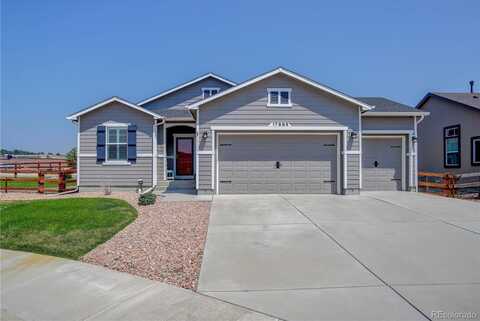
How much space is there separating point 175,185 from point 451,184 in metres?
11.3

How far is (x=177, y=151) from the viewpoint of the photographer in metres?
14.1

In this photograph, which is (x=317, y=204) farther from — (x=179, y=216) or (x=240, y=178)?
(x=179, y=216)

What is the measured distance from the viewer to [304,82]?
36.4 ft

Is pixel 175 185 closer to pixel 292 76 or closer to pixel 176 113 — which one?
pixel 176 113

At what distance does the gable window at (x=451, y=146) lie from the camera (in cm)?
1422

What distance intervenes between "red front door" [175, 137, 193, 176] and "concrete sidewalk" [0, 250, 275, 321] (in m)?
9.85

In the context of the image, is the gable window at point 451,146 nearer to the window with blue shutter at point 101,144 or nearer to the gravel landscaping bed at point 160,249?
the gravel landscaping bed at point 160,249

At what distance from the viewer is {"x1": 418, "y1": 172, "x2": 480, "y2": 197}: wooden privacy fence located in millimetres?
11500

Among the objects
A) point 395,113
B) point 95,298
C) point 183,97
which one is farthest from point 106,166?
point 395,113

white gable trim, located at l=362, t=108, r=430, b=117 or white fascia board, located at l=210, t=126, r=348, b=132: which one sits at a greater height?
white gable trim, located at l=362, t=108, r=430, b=117

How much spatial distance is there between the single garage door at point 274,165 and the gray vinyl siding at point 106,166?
143 inches

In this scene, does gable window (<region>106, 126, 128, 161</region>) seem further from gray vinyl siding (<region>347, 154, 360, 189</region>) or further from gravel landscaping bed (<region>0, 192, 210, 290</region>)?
gray vinyl siding (<region>347, 154, 360, 189</region>)

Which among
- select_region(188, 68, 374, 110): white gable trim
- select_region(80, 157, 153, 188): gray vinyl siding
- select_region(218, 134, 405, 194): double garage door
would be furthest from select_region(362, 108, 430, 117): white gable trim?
select_region(80, 157, 153, 188): gray vinyl siding

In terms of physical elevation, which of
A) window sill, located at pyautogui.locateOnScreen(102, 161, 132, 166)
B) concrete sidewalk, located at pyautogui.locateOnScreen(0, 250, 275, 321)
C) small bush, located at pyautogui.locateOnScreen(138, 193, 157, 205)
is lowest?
concrete sidewalk, located at pyautogui.locateOnScreen(0, 250, 275, 321)
